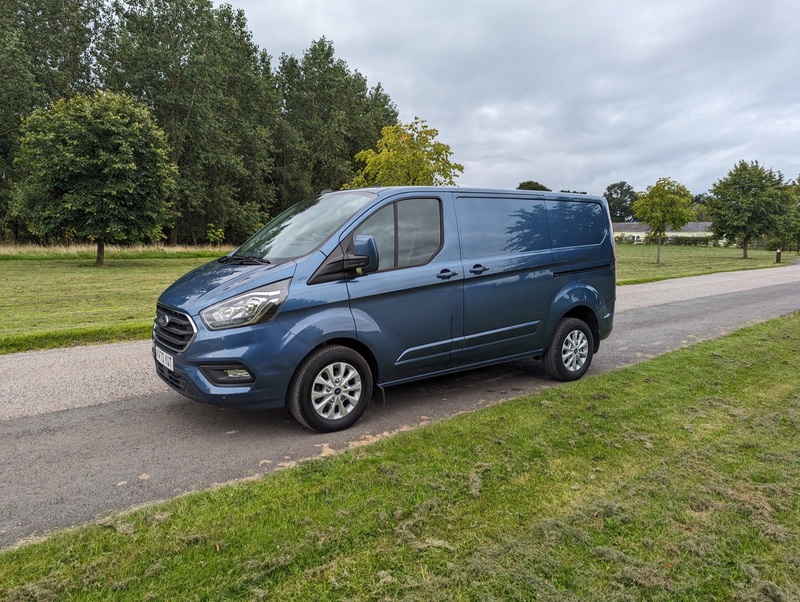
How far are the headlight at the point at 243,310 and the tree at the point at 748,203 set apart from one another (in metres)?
42.3

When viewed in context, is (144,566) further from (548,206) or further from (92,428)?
(548,206)

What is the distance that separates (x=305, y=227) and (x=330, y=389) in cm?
156

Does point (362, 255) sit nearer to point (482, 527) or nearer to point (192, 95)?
point (482, 527)

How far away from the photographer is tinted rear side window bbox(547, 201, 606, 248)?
221 inches

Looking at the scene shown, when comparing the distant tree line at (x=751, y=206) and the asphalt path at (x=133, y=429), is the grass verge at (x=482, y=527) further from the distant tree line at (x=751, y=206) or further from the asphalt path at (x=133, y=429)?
the distant tree line at (x=751, y=206)

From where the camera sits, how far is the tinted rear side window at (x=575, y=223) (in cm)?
561

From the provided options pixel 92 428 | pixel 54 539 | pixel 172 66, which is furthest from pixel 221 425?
pixel 172 66

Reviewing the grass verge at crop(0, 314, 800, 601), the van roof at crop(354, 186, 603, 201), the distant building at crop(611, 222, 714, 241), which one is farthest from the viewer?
the distant building at crop(611, 222, 714, 241)

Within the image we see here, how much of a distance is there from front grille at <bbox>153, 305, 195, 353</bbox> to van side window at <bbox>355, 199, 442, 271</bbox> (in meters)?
1.56

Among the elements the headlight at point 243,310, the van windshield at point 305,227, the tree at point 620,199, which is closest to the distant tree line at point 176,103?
the van windshield at point 305,227

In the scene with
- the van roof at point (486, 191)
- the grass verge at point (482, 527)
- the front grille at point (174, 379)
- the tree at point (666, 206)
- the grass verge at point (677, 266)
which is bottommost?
the grass verge at point (482, 527)

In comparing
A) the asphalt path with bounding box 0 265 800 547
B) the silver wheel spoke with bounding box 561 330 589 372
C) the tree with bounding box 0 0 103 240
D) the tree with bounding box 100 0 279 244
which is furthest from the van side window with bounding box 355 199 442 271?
the tree with bounding box 0 0 103 240

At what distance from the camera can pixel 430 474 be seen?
3318 mm

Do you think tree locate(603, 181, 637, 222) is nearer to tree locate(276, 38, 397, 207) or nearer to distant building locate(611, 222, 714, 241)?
distant building locate(611, 222, 714, 241)
